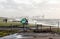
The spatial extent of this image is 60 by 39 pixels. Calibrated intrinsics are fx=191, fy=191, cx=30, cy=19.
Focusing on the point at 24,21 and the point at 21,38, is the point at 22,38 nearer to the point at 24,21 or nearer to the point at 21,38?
the point at 21,38

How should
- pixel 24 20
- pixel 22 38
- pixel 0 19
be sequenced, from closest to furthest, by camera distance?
pixel 22 38 → pixel 24 20 → pixel 0 19

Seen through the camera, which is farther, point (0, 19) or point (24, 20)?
point (0, 19)

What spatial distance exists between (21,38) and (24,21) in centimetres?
1236

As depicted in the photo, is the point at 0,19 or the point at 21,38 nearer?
the point at 21,38

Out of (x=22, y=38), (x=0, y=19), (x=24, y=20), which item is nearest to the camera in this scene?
(x=22, y=38)

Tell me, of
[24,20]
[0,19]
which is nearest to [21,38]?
[24,20]

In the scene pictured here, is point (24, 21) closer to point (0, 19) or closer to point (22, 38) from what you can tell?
point (22, 38)

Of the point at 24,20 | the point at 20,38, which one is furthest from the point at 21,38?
the point at 24,20

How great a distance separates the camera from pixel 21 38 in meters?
19.5

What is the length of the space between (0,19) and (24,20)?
27.7 m

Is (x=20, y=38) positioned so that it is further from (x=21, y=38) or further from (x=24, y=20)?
(x=24, y=20)

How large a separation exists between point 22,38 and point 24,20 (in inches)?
481

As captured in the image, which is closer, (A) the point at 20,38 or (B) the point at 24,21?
(A) the point at 20,38

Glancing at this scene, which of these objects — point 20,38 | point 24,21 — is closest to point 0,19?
point 24,21
